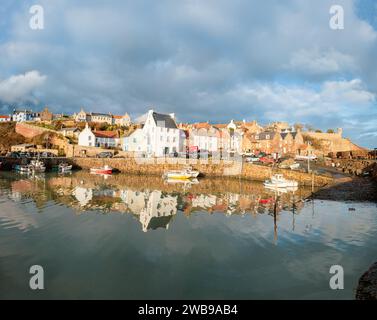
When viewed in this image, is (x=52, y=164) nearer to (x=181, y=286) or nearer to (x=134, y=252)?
(x=134, y=252)

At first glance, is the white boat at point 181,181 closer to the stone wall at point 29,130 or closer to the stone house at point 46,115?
the stone wall at point 29,130

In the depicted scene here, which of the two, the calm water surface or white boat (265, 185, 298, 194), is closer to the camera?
the calm water surface

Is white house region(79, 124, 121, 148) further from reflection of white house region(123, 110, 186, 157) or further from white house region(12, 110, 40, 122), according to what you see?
white house region(12, 110, 40, 122)

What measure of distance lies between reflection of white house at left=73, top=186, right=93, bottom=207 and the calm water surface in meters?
0.53

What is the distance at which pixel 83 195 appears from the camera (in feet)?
106

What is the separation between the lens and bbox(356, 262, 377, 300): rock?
9.99 meters

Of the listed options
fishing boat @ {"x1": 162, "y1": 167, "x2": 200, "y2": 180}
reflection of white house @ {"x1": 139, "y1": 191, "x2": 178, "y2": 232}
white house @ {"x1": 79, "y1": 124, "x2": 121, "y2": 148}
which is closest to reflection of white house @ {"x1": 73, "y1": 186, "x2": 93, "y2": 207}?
reflection of white house @ {"x1": 139, "y1": 191, "x2": 178, "y2": 232}

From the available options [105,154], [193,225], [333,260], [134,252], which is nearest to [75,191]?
[193,225]

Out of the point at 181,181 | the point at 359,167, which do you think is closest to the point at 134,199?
the point at 181,181

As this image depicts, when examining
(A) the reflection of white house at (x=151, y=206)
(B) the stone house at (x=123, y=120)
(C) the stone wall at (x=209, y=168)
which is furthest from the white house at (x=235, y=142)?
(B) the stone house at (x=123, y=120)

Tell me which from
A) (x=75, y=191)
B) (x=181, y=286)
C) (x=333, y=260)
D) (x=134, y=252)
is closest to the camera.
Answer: (x=181, y=286)

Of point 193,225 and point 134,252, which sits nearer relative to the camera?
point 134,252

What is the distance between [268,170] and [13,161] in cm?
5329

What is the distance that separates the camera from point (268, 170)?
47969mm
